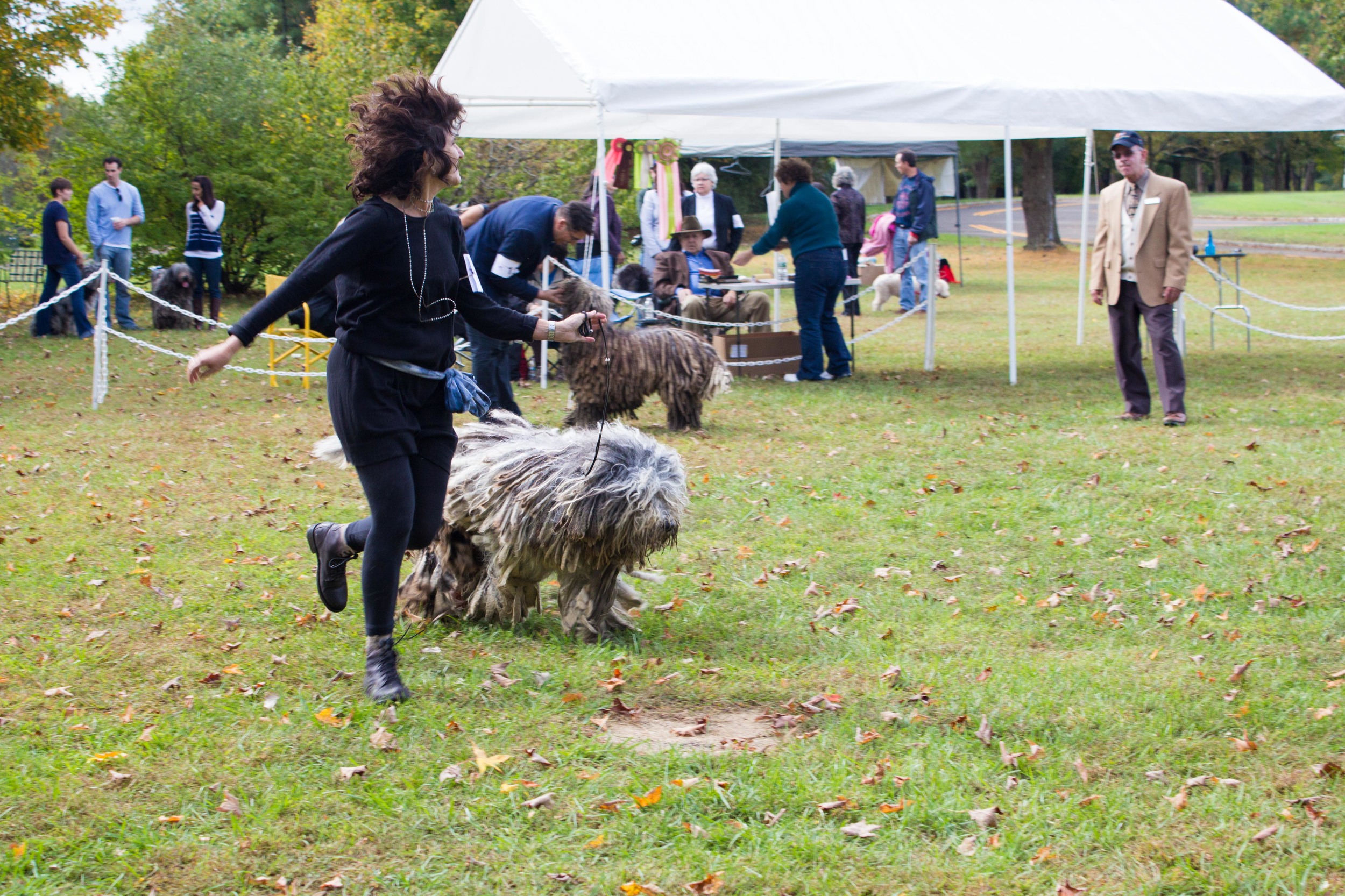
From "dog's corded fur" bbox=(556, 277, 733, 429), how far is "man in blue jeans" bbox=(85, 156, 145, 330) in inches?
363

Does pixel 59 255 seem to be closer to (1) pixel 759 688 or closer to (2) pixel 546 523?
(2) pixel 546 523

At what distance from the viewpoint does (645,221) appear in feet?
47.3

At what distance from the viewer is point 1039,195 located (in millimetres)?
28875

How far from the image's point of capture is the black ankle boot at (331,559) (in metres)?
4.58

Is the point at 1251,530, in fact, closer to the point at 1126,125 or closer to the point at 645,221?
the point at 1126,125

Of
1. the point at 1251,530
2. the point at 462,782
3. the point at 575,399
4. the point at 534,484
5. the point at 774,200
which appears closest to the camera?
the point at 462,782

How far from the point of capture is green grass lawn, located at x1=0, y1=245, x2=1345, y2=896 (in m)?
3.30

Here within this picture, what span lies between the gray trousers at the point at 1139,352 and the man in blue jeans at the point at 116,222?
12.2m

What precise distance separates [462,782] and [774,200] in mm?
13278

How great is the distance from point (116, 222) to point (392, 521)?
13569mm

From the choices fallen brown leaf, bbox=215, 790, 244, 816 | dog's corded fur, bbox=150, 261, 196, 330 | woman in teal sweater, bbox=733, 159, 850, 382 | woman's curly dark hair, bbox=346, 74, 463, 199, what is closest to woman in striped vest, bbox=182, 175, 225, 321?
dog's corded fur, bbox=150, 261, 196, 330

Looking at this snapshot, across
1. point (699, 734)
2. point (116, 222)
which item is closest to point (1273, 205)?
point (116, 222)

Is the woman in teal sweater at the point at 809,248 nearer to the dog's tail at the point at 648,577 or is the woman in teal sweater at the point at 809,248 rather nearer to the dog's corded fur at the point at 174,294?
the dog's tail at the point at 648,577

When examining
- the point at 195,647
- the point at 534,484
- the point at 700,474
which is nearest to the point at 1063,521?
the point at 700,474
